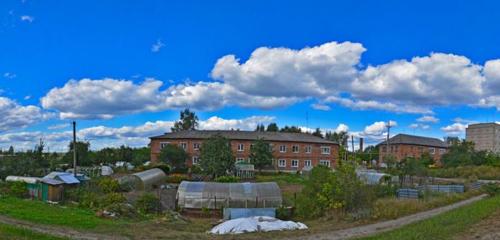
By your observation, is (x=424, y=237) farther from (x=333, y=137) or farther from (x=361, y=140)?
(x=333, y=137)

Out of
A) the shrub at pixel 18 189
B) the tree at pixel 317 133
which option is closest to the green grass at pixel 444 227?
the shrub at pixel 18 189

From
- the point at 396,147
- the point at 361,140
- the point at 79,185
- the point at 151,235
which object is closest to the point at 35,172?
the point at 79,185

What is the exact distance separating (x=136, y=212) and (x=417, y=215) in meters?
13.1

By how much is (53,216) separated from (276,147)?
48.9m

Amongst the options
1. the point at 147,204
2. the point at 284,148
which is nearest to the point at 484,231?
the point at 147,204

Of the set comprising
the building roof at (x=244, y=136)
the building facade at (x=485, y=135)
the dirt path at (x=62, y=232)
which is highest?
the building facade at (x=485, y=135)

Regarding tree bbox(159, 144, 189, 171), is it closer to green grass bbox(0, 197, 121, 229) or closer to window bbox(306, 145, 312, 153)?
window bbox(306, 145, 312, 153)

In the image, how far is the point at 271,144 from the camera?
2603 inches

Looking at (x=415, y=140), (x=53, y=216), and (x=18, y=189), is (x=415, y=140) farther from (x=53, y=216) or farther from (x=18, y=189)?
(x=53, y=216)

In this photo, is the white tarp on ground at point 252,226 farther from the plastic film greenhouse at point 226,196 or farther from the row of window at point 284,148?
the row of window at point 284,148

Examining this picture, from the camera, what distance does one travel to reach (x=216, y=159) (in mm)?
49250

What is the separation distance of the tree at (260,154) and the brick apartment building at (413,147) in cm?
3806

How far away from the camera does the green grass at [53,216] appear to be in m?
17.9

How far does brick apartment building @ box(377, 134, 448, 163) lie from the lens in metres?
92.5
